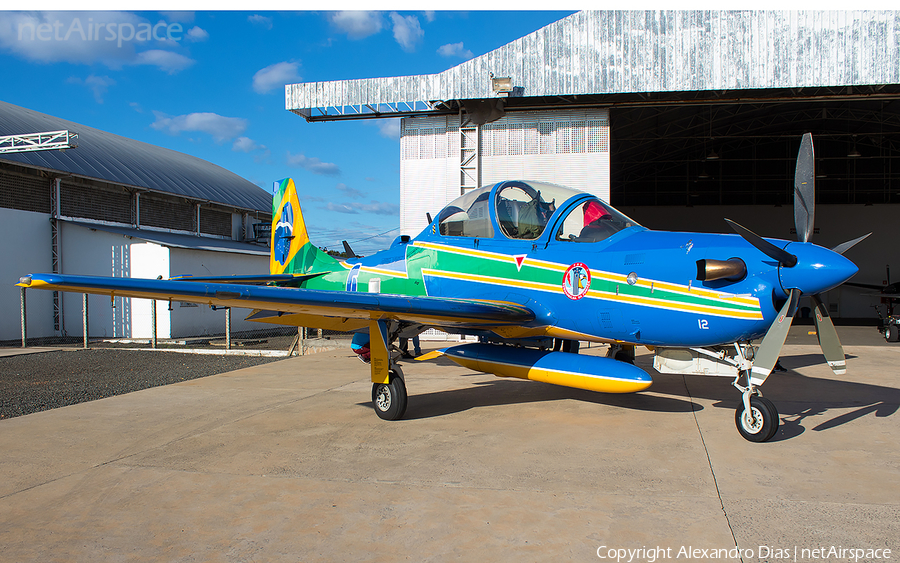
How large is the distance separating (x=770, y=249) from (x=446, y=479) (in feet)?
10.9

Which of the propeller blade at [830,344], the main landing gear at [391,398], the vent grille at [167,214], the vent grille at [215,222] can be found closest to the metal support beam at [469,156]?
the main landing gear at [391,398]

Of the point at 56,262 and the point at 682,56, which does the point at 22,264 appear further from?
the point at 682,56

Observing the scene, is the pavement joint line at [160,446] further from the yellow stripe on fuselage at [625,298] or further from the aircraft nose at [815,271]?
the aircraft nose at [815,271]

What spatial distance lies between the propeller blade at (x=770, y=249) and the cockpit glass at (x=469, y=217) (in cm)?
265

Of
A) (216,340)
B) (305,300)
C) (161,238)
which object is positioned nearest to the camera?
(305,300)

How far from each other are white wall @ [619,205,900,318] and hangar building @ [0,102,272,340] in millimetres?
25942

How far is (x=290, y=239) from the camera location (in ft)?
32.9

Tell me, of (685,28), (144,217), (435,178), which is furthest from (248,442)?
(144,217)

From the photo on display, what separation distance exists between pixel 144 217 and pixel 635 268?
2264 cm

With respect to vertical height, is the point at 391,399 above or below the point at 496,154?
below

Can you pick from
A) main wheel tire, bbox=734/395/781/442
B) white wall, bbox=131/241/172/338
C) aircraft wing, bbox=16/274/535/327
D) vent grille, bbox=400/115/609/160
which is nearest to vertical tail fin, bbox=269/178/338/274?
aircraft wing, bbox=16/274/535/327

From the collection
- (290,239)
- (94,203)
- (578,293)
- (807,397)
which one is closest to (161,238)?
(94,203)

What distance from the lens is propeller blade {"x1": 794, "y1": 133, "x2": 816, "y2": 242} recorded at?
4859mm

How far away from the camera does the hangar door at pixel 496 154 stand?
1405cm
